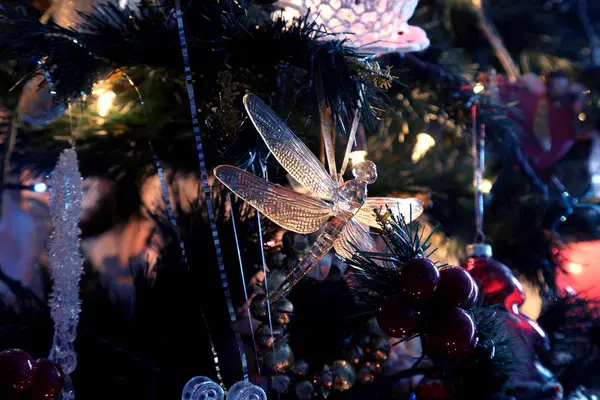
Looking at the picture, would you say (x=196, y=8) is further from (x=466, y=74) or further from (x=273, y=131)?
(x=466, y=74)

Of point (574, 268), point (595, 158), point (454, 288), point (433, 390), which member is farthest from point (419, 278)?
point (595, 158)

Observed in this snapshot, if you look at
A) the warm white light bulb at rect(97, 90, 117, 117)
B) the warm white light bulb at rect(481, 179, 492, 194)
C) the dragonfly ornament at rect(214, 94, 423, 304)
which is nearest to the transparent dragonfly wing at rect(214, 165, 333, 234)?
the dragonfly ornament at rect(214, 94, 423, 304)

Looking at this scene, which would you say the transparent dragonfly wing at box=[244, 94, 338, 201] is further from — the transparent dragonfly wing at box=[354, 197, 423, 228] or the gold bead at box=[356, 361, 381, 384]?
the gold bead at box=[356, 361, 381, 384]

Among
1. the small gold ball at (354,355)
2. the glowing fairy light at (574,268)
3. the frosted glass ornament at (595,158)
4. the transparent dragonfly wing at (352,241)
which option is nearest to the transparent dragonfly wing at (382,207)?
the transparent dragonfly wing at (352,241)

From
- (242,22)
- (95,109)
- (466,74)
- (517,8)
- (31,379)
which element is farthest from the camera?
(517,8)

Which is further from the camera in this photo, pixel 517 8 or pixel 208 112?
pixel 517 8

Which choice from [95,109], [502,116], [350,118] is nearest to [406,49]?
[350,118]

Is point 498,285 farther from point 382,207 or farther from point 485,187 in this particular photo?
point 485,187

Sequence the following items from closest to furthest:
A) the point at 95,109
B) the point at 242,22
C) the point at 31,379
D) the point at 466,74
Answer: the point at 31,379, the point at 242,22, the point at 95,109, the point at 466,74
